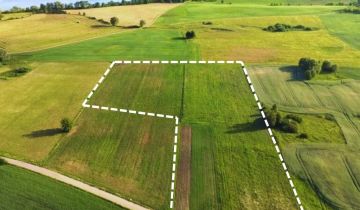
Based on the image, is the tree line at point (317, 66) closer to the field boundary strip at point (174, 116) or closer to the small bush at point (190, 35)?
the field boundary strip at point (174, 116)

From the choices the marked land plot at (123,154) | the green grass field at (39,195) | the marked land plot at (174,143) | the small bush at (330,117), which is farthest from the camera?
the small bush at (330,117)

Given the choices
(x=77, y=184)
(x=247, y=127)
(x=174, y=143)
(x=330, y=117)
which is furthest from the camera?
(x=330, y=117)

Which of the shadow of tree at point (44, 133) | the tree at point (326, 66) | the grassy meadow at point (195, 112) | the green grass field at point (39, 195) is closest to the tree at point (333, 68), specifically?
the tree at point (326, 66)

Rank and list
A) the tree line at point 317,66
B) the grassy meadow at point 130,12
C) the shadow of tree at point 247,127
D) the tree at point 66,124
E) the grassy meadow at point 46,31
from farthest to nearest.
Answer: the grassy meadow at point 130,12 → the grassy meadow at point 46,31 → the tree line at point 317,66 → the shadow of tree at point 247,127 → the tree at point 66,124

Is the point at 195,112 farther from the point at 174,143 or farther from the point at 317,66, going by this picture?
the point at 317,66

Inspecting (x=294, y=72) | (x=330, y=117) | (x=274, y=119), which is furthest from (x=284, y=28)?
(x=274, y=119)

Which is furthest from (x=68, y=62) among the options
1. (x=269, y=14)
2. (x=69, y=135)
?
(x=269, y=14)

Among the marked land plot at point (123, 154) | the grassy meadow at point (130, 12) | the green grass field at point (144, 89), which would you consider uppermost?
the grassy meadow at point (130, 12)
